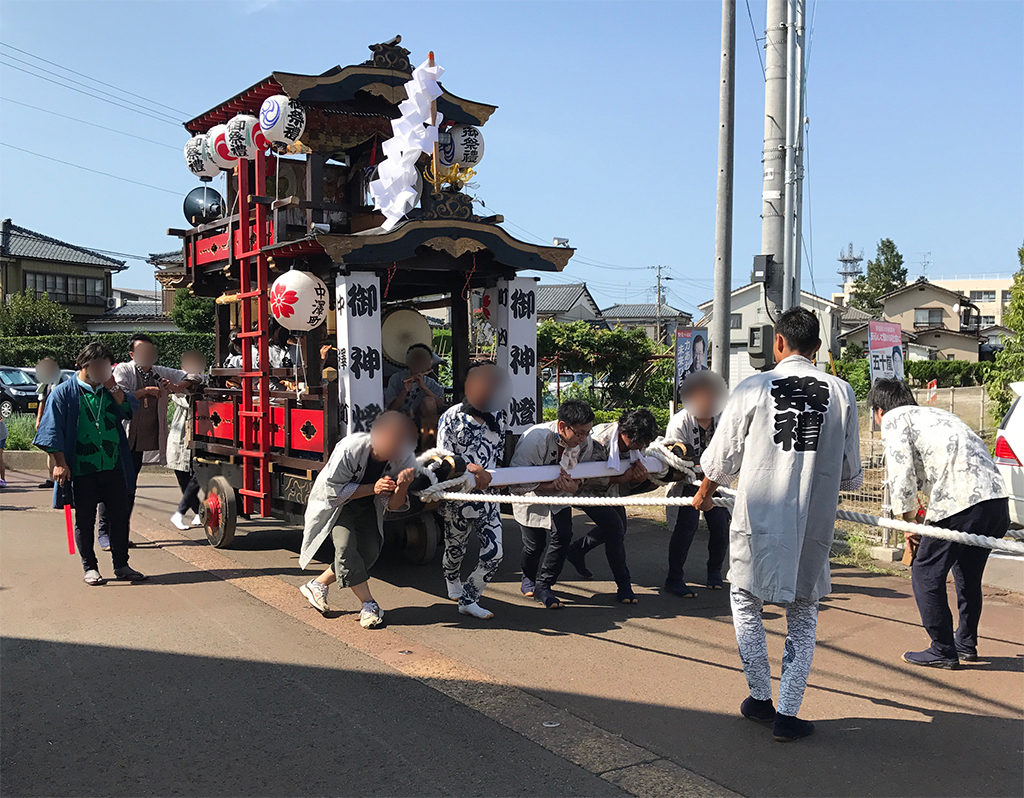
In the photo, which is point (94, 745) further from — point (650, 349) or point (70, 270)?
point (70, 270)

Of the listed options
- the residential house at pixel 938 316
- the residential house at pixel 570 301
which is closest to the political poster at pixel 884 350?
the residential house at pixel 938 316

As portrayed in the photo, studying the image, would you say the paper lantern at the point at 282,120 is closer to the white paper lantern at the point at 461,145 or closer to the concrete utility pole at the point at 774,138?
the white paper lantern at the point at 461,145

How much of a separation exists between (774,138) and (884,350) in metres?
2.55

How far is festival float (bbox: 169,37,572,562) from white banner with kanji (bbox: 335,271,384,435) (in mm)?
11

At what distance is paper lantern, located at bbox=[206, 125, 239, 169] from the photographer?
8.25 meters

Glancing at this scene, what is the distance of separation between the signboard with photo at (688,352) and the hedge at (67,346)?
2433 centimetres

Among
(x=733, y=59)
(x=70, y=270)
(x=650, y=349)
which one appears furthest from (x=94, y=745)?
(x=70, y=270)

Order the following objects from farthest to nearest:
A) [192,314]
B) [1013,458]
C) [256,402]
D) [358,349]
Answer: [192,314], [256,402], [1013,458], [358,349]

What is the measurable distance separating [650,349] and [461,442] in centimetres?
1757

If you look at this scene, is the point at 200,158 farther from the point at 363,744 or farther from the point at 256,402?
the point at 363,744

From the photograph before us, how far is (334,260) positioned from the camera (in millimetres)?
6789

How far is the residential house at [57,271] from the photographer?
41812 millimetres

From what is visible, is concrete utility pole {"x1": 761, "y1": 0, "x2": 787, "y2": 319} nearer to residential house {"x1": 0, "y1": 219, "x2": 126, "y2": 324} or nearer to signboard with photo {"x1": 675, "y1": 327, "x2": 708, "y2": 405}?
signboard with photo {"x1": 675, "y1": 327, "x2": 708, "y2": 405}

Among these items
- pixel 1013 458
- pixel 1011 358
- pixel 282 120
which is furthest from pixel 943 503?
pixel 1011 358
